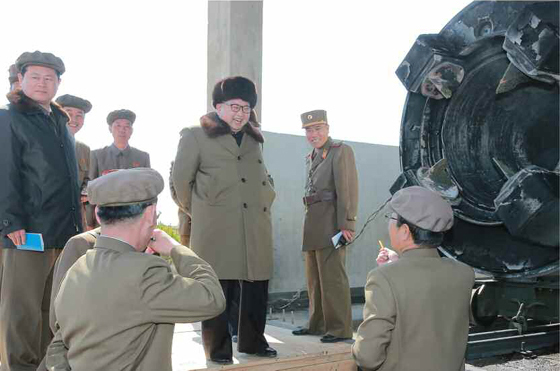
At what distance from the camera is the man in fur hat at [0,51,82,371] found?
3266mm

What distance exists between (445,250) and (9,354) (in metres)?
2.22

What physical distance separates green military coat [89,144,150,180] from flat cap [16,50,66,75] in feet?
5.98

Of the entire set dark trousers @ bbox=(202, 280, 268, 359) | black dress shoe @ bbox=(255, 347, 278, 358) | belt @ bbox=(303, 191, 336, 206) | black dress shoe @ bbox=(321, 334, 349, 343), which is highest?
belt @ bbox=(303, 191, 336, 206)

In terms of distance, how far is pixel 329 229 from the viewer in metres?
4.58

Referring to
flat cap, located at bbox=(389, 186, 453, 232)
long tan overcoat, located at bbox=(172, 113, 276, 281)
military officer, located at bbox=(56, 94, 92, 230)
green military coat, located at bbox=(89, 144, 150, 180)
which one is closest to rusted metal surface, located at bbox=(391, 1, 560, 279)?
Result: flat cap, located at bbox=(389, 186, 453, 232)

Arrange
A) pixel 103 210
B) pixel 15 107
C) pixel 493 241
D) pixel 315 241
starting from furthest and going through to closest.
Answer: pixel 315 241 < pixel 15 107 < pixel 493 241 < pixel 103 210

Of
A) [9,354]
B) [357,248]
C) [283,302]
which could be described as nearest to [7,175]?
[9,354]

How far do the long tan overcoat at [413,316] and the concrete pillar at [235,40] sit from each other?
3.95 metres

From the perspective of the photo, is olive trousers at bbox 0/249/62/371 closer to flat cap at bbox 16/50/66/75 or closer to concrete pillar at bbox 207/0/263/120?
flat cap at bbox 16/50/66/75

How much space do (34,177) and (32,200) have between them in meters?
0.12

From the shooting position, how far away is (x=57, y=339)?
2.22m

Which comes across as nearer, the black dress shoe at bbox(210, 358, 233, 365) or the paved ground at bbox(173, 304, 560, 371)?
the black dress shoe at bbox(210, 358, 233, 365)

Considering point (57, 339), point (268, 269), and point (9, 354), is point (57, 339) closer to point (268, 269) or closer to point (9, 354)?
point (9, 354)

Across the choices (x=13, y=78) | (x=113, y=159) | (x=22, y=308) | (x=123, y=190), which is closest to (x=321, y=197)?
(x=113, y=159)
